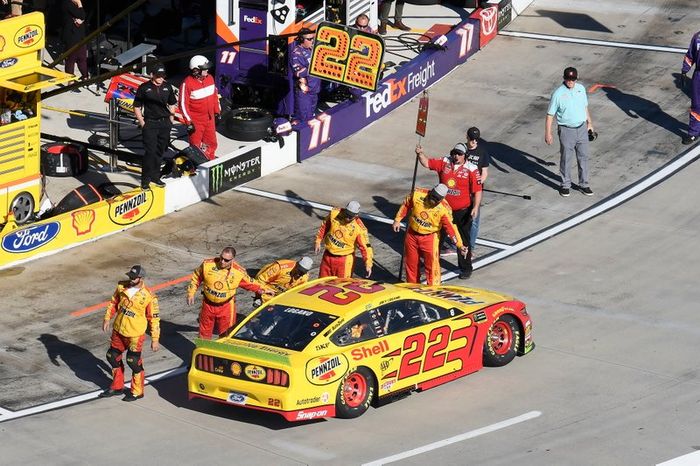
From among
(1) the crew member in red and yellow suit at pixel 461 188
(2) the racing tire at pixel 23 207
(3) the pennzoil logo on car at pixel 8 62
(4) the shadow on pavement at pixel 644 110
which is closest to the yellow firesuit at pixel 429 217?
(1) the crew member in red and yellow suit at pixel 461 188

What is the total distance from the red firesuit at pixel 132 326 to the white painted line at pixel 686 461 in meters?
5.69

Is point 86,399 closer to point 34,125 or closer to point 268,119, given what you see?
point 34,125

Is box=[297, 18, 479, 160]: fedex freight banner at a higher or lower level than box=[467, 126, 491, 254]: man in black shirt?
lower

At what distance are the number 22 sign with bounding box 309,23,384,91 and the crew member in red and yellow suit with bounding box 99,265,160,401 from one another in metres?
6.10

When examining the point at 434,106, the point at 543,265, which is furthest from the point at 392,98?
the point at 543,265

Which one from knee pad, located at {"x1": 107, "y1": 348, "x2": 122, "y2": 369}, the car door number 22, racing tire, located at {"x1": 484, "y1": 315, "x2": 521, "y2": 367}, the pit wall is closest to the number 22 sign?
the pit wall

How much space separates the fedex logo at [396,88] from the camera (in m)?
26.6

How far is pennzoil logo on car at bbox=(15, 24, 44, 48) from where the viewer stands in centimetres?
2117

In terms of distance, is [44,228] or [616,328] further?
[44,228]

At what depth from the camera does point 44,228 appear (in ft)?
67.6

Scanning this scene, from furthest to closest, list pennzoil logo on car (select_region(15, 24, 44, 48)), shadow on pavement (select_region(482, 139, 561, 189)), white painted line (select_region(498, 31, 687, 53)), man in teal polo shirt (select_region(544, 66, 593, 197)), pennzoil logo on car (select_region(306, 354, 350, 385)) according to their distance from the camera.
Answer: white painted line (select_region(498, 31, 687, 53)) < shadow on pavement (select_region(482, 139, 561, 189)) < man in teal polo shirt (select_region(544, 66, 593, 197)) < pennzoil logo on car (select_region(15, 24, 44, 48)) < pennzoil logo on car (select_region(306, 354, 350, 385))

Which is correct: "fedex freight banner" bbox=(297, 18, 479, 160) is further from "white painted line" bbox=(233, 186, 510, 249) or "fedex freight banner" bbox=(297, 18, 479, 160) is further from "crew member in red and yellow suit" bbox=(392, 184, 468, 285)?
"crew member in red and yellow suit" bbox=(392, 184, 468, 285)

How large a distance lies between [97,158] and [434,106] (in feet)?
21.6

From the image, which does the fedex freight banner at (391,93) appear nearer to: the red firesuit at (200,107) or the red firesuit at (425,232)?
the red firesuit at (200,107)
